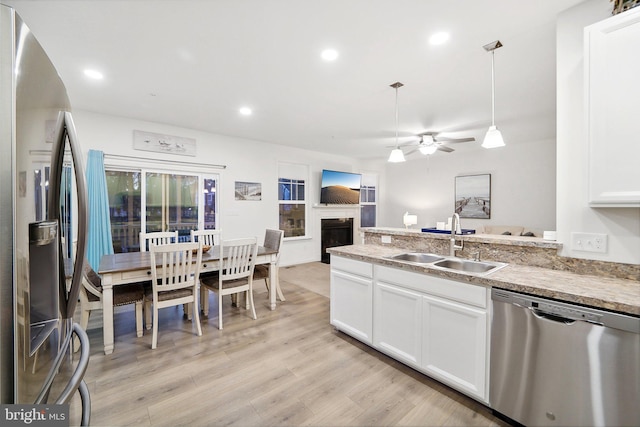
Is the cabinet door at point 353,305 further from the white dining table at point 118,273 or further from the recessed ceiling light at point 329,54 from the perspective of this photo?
the recessed ceiling light at point 329,54

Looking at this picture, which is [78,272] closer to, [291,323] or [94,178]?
[291,323]

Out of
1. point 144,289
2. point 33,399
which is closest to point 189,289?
point 144,289

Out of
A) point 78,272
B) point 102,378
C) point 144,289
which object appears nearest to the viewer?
point 78,272

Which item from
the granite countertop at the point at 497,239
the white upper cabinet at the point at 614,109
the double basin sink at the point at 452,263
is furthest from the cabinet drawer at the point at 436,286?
the white upper cabinet at the point at 614,109

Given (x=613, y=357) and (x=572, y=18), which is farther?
(x=572, y=18)

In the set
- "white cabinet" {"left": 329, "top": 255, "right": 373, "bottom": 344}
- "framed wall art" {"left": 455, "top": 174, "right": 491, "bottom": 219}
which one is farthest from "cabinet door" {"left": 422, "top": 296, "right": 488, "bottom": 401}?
"framed wall art" {"left": 455, "top": 174, "right": 491, "bottom": 219}

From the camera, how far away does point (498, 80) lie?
9.52 ft

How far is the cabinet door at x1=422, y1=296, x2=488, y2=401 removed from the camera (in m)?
1.72

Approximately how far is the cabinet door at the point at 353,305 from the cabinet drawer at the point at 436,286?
0.74 ft

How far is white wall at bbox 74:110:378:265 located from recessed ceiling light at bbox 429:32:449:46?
3.90 m

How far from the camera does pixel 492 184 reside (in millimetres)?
6207

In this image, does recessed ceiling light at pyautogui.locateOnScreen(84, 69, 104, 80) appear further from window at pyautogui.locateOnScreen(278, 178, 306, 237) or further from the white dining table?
window at pyautogui.locateOnScreen(278, 178, 306, 237)

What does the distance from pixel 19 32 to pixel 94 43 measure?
7.02 feet

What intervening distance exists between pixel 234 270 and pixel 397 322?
1844 millimetres
